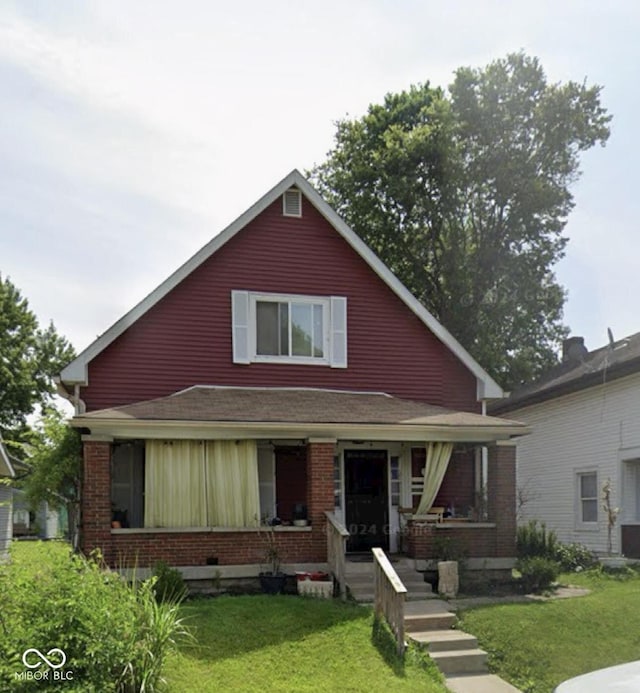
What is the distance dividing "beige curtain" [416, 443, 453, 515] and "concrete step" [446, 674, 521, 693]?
5.14 metres

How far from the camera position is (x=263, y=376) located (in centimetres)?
1638

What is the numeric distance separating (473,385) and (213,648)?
33.1ft

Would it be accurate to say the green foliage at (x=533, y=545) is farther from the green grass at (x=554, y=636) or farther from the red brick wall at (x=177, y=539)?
the red brick wall at (x=177, y=539)

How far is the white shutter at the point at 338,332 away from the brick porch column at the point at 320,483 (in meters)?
3.31

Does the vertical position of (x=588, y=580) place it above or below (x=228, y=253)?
below

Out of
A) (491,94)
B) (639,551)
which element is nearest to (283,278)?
(639,551)

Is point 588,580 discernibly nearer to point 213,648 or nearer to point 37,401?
point 213,648

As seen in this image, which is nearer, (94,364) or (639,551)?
(94,364)

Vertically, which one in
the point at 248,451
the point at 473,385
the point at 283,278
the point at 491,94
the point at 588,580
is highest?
the point at 491,94

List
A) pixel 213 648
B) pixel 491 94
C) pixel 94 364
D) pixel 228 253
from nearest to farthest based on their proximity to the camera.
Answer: pixel 213 648 < pixel 94 364 < pixel 228 253 < pixel 491 94

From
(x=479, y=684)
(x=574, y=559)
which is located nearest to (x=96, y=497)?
(x=479, y=684)

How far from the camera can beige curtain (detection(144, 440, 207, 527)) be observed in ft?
44.0

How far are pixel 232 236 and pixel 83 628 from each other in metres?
10.5

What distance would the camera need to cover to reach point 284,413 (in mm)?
14102
